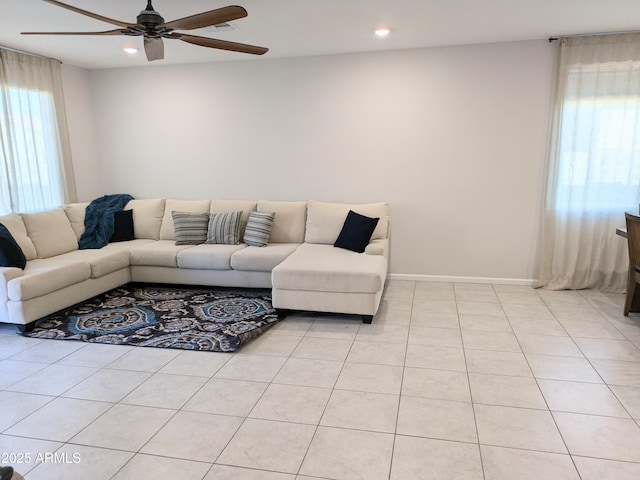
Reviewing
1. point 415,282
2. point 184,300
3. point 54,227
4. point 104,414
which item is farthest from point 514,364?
point 54,227

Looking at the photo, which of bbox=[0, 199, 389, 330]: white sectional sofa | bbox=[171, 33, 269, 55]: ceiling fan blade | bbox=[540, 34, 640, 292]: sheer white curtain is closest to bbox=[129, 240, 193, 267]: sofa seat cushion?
bbox=[0, 199, 389, 330]: white sectional sofa

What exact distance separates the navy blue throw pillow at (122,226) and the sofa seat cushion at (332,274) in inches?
89.2

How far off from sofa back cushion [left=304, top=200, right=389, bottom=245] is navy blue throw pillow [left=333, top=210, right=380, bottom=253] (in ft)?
0.52

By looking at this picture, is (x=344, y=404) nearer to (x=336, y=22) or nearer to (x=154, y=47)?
(x=154, y=47)

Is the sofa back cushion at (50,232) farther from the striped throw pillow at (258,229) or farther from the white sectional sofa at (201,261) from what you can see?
the striped throw pillow at (258,229)

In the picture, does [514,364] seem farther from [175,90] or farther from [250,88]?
[175,90]

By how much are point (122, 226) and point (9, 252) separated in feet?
4.66

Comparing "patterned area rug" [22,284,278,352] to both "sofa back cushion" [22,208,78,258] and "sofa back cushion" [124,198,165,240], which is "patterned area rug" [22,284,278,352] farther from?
"sofa back cushion" [124,198,165,240]

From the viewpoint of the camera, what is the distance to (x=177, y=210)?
5.10 m

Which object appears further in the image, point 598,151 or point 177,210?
point 177,210

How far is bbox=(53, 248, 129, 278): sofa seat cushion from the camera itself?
415 cm

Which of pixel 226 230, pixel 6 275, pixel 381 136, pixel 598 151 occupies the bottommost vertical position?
pixel 6 275

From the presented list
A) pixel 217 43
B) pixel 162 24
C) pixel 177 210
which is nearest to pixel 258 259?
pixel 177 210

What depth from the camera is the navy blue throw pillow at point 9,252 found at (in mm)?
3631
